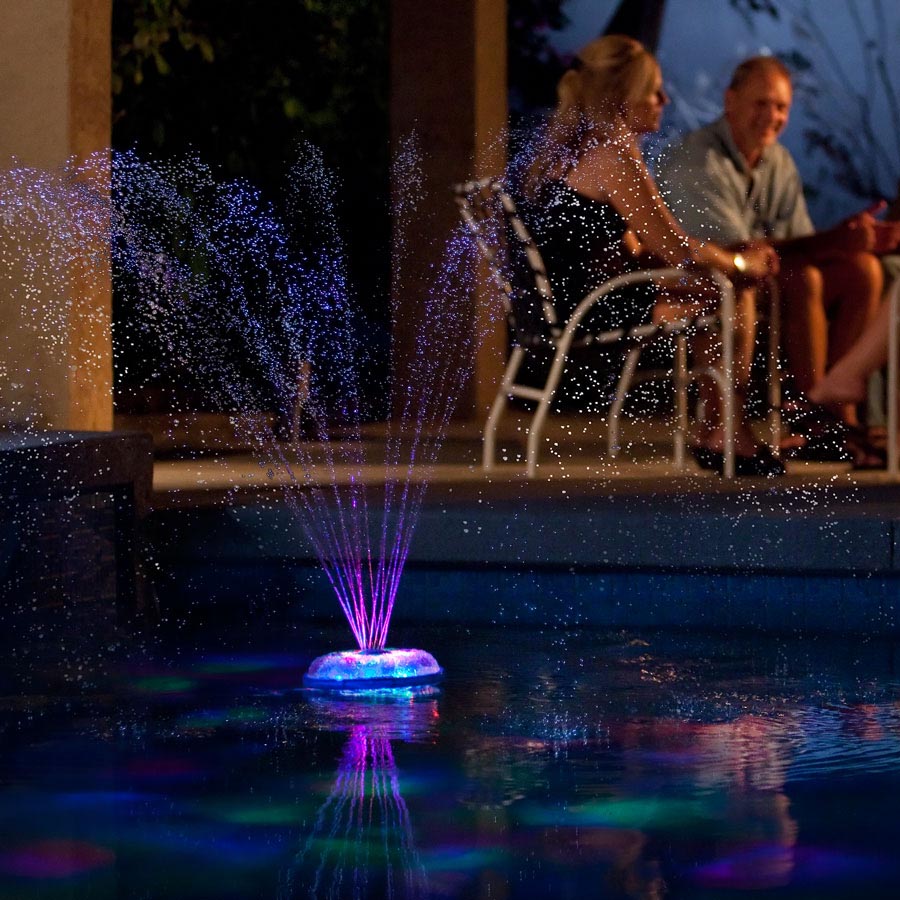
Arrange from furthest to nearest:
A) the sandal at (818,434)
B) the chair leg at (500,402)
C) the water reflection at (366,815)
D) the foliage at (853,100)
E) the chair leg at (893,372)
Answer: the foliage at (853,100)
the sandal at (818,434)
the chair leg at (500,402)
the chair leg at (893,372)
the water reflection at (366,815)

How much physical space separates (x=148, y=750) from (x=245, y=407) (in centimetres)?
695

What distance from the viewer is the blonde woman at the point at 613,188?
5.28 m

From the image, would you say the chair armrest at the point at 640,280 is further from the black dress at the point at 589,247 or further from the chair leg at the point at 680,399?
the chair leg at the point at 680,399

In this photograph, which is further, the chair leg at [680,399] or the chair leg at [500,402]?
the chair leg at [680,399]

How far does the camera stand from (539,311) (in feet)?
17.7

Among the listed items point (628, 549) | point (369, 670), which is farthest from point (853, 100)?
point (369, 670)

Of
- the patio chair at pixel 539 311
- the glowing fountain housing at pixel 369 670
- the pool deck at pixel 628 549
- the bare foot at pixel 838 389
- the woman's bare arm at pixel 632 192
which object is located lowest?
the glowing fountain housing at pixel 369 670

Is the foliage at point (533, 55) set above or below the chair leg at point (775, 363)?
above

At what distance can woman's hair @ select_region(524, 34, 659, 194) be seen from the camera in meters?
5.30

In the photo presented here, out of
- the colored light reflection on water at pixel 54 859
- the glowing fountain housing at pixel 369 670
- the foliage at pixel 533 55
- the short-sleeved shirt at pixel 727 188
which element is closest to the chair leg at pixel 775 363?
the short-sleeved shirt at pixel 727 188

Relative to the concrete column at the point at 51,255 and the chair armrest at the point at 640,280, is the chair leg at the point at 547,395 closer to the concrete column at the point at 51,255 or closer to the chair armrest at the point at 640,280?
the chair armrest at the point at 640,280

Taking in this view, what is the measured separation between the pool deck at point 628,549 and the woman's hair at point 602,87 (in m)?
1.04

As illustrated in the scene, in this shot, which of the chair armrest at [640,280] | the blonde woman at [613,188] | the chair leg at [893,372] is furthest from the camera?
the blonde woman at [613,188]

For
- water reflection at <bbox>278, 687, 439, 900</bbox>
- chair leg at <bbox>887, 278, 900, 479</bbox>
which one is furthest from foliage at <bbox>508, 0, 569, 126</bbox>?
water reflection at <bbox>278, 687, 439, 900</bbox>
